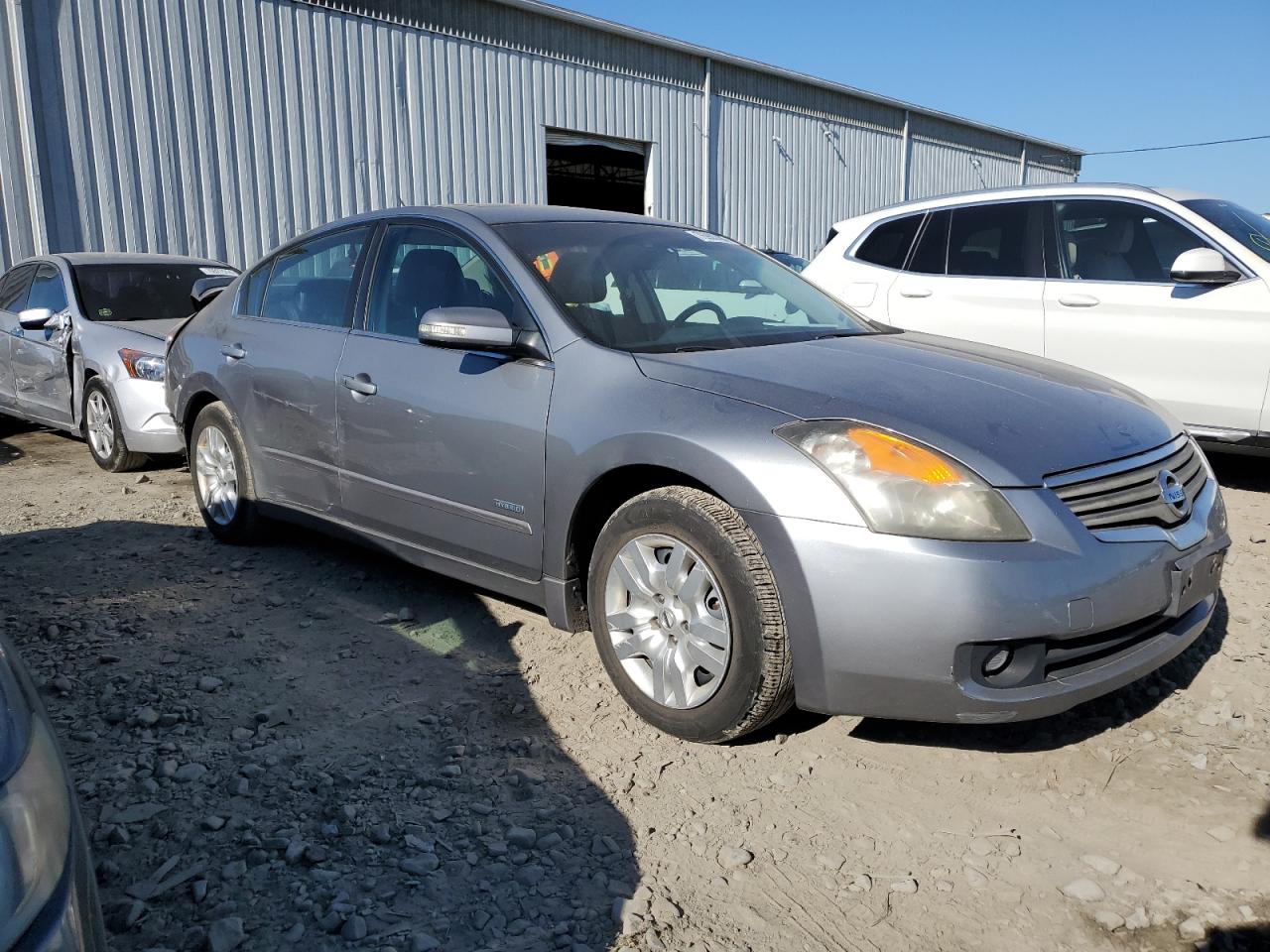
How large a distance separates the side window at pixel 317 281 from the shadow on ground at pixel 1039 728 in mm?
2587

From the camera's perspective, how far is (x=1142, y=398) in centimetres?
336

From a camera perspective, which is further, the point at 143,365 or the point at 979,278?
the point at 143,365

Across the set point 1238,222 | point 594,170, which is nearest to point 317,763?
point 1238,222

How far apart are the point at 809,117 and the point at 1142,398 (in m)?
16.7

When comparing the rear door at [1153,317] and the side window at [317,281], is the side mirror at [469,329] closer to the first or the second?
the side window at [317,281]

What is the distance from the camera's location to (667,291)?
3.62 metres

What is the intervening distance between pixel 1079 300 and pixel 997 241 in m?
0.68

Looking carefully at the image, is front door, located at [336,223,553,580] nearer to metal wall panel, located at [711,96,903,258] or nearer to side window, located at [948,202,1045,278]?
side window, located at [948,202,1045,278]

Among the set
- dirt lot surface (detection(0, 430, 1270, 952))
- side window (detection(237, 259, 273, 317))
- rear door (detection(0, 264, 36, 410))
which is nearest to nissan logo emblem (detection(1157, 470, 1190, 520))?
dirt lot surface (detection(0, 430, 1270, 952))

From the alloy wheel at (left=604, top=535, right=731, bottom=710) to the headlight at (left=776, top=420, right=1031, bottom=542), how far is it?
469 mm

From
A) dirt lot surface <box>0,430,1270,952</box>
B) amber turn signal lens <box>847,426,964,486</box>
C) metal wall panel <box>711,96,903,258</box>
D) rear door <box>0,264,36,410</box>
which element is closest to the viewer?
dirt lot surface <box>0,430,1270,952</box>

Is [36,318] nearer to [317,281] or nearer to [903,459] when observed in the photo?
[317,281]

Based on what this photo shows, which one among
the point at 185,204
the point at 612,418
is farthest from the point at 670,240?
the point at 185,204

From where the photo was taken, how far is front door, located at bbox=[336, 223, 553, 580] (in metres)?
3.23
